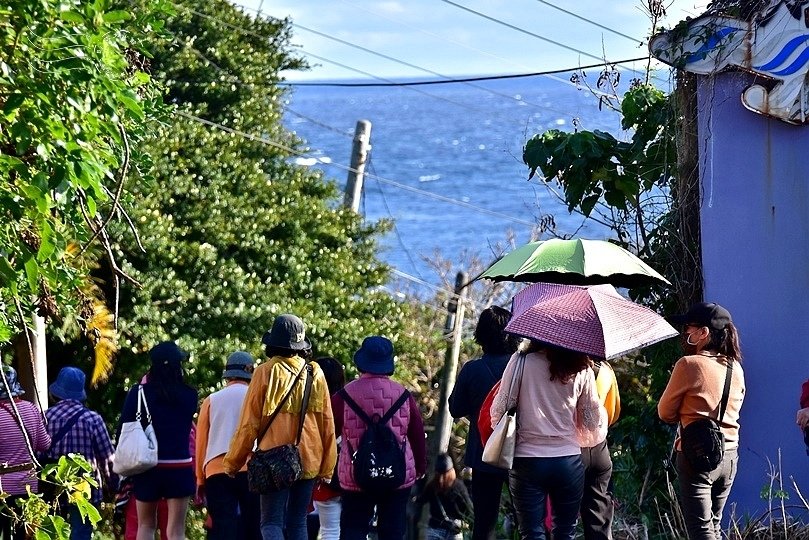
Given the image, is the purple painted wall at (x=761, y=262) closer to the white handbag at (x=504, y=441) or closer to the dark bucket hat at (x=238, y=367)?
the white handbag at (x=504, y=441)

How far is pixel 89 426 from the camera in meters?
7.44

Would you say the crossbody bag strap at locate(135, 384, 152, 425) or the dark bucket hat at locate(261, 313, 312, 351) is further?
the crossbody bag strap at locate(135, 384, 152, 425)

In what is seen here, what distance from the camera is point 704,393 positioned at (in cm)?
589

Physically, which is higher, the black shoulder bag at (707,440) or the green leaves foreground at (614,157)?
the green leaves foreground at (614,157)

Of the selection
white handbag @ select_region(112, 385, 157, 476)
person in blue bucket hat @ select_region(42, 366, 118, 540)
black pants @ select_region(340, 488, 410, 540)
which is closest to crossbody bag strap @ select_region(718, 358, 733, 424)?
black pants @ select_region(340, 488, 410, 540)

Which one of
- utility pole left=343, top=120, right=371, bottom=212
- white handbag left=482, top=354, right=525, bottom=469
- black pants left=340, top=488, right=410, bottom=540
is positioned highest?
utility pole left=343, top=120, right=371, bottom=212

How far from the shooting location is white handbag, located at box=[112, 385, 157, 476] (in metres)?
7.27

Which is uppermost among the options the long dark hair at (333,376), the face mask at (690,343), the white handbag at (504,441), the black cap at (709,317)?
the black cap at (709,317)

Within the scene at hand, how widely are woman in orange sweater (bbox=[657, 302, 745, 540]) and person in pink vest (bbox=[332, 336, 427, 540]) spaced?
1519 millimetres

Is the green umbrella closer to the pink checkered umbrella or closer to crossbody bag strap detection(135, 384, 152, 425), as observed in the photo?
the pink checkered umbrella

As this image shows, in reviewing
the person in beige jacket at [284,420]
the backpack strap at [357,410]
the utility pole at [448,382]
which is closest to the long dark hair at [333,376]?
the backpack strap at [357,410]

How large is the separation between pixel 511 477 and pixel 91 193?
279 cm

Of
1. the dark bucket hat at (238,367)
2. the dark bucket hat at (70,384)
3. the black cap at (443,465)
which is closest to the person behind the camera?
the black cap at (443,465)

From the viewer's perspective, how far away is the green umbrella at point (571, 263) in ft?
21.0
